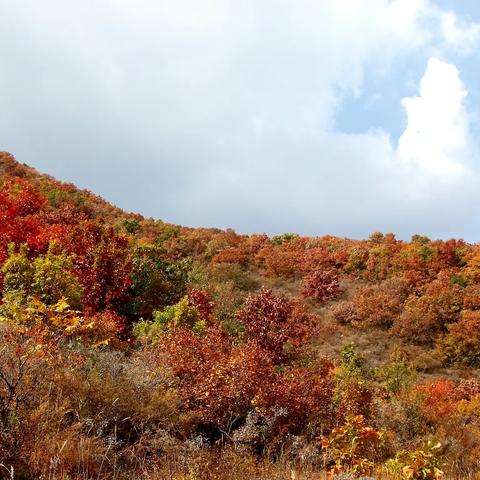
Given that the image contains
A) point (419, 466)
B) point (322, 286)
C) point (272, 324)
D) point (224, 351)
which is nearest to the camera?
point (419, 466)

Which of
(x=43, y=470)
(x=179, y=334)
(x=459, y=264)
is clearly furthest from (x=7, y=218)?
(x=459, y=264)

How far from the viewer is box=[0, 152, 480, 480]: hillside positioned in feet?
21.5

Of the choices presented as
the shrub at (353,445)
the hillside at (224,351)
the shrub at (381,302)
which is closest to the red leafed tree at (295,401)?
the hillside at (224,351)

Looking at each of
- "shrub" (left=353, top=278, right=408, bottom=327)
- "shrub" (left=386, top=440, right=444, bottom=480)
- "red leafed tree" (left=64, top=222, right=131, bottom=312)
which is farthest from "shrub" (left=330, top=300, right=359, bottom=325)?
"shrub" (left=386, top=440, right=444, bottom=480)

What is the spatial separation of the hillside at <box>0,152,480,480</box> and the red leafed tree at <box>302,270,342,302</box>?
7 centimetres

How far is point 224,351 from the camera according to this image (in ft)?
37.7

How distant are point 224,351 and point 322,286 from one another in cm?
1613

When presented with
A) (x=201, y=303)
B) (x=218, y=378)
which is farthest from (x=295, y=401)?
(x=201, y=303)

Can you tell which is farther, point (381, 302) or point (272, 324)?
point (381, 302)

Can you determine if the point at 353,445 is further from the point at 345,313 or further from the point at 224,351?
the point at 345,313

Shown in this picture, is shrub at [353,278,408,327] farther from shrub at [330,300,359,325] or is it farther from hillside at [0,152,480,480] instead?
shrub at [330,300,359,325]

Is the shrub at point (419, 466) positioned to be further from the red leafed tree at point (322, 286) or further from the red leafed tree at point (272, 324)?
the red leafed tree at point (322, 286)

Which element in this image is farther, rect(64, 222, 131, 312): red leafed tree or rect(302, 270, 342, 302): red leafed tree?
rect(302, 270, 342, 302): red leafed tree

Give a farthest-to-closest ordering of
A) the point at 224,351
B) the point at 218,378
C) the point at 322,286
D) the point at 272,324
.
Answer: the point at 322,286
the point at 272,324
the point at 224,351
the point at 218,378
